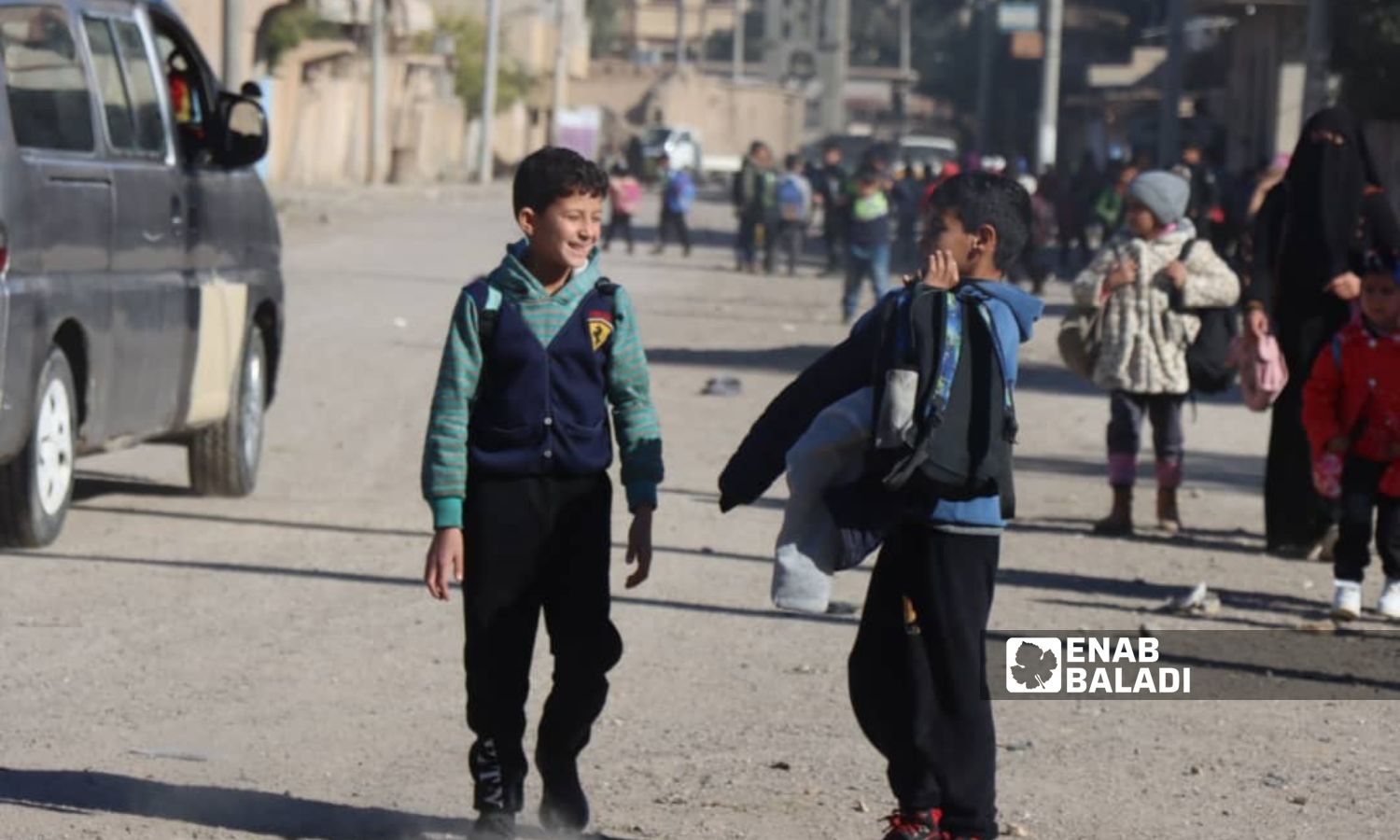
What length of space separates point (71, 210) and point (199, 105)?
182 centimetres

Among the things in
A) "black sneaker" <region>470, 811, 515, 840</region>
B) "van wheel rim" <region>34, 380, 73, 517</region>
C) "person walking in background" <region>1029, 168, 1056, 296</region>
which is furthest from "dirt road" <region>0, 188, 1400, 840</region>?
"person walking in background" <region>1029, 168, 1056, 296</region>

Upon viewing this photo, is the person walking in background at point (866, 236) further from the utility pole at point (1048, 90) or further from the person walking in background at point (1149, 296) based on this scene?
the utility pole at point (1048, 90)

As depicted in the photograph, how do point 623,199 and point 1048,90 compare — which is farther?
point 1048,90

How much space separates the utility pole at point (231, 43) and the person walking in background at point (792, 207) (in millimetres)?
14068

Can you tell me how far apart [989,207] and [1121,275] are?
594 centimetres

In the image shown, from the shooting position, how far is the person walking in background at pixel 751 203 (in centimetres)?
3478

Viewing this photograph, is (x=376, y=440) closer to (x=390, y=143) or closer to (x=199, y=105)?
(x=199, y=105)

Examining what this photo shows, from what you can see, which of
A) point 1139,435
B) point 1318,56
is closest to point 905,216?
point 1318,56

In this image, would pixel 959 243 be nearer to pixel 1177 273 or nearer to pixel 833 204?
pixel 1177 273

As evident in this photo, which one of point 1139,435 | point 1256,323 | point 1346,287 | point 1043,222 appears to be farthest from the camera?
point 1043,222

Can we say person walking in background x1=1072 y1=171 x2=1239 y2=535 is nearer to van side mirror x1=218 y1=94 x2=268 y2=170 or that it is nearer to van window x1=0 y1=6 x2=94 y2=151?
van side mirror x1=218 y1=94 x2=268 y2=170

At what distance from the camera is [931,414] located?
17.3 ft

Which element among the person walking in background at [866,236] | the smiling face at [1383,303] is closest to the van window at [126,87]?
the smiling face at [1383,303]

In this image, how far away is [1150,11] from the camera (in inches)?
3103
